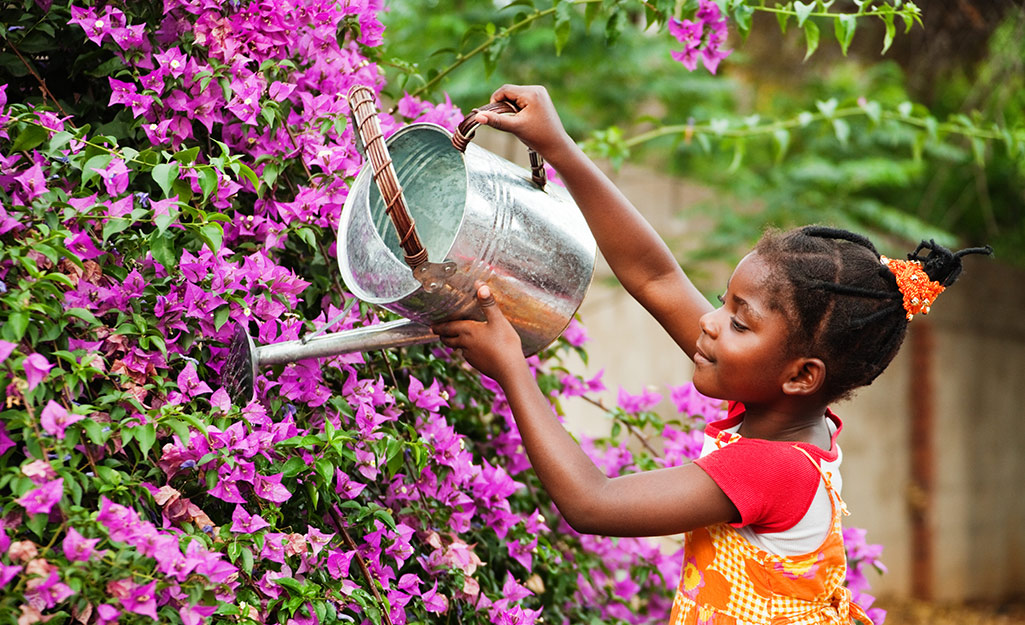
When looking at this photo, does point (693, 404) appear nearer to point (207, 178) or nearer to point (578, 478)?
point (578, 478)

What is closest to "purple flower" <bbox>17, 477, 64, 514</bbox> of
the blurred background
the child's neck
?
the child's neck

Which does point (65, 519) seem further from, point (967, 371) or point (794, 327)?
point (967, 371)

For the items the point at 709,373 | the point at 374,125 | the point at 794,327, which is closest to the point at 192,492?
the point at 374,125

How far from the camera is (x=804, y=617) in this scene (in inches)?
60.2

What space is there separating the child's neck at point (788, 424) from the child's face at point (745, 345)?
0.12 ft

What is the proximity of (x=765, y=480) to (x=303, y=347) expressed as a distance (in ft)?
2.22

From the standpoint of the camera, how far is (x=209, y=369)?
155cm

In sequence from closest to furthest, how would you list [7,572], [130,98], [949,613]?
[7,572] < [130,98] < [949,613]

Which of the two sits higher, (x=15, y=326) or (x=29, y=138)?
(x=29, y=138)

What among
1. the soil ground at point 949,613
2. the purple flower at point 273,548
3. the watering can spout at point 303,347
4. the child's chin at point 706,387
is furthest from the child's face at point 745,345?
the soil ground at point 949,613

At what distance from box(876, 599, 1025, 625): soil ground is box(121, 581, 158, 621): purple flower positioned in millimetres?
5198

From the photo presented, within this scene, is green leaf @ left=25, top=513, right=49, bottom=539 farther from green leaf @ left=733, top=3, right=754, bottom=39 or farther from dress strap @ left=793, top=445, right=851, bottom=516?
green leaf @ left=733, top=3, right=754, bottom=39

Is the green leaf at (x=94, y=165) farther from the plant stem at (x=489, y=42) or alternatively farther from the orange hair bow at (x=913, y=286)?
the orange hair bow at (x=913, y=286)

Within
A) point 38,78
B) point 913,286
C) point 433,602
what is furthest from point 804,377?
point 38,78
